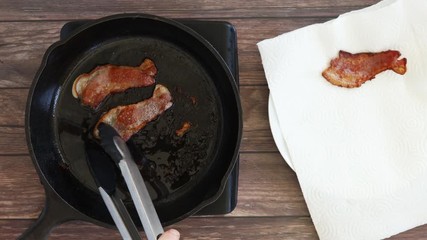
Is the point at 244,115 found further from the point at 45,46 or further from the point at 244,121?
the point at 45,46

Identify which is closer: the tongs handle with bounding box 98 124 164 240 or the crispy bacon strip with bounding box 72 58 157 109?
the tongs handle with bounding box 98 124 164 240

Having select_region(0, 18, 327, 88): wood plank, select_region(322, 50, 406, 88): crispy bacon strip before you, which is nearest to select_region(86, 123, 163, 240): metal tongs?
select_region(0, 18, 327, 88): wood plank

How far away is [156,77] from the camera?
3.11 ft

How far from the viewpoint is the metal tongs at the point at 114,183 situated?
2.66 feet

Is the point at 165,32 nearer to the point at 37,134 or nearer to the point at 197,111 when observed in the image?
the point at 197,111

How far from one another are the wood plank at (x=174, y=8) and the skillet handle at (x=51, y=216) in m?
0.37

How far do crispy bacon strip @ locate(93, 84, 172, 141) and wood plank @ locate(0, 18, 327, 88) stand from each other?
171 mm

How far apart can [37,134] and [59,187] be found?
0.36 ft

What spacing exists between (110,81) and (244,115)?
269 millimetres

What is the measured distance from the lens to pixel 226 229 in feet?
3.20

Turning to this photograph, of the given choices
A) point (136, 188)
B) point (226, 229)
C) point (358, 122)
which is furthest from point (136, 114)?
point (358, 122)

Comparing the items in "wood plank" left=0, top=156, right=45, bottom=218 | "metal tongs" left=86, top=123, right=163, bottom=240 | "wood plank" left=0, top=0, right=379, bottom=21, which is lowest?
"wood plank" left=0, top=156, right=45, bottom=218

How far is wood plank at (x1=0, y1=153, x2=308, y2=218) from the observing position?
0.97 m

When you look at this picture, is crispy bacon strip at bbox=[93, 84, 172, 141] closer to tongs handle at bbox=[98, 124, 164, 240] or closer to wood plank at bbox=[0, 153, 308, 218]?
tongs handle at bbox=[98, 124, 164, 240]
